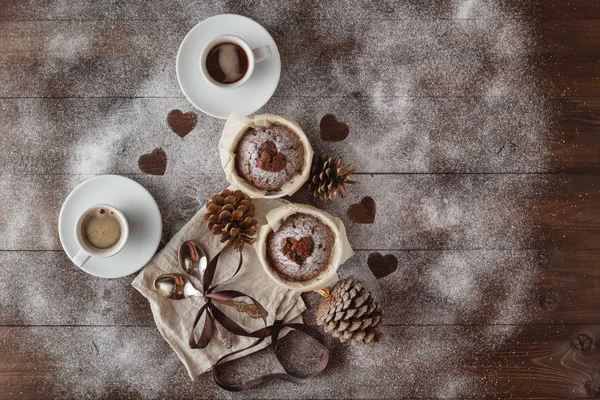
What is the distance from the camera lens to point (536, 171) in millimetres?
1433

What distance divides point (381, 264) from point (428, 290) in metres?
0.15

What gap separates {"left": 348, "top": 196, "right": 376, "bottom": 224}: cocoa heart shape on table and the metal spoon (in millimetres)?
361

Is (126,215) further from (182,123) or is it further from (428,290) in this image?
(428,290)

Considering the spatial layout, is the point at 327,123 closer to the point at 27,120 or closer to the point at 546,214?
the point at 546,214

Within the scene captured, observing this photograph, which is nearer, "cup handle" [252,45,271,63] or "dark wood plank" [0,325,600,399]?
"cup handle" [252,45,271,63]

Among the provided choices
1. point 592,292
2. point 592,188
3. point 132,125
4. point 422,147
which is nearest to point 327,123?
point 422,147

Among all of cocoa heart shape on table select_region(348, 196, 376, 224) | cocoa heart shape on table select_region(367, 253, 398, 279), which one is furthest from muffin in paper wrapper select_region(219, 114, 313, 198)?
cocoa heart shape on table select_region(367, 253, 398, 279)

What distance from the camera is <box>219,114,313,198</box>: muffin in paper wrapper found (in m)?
1.23

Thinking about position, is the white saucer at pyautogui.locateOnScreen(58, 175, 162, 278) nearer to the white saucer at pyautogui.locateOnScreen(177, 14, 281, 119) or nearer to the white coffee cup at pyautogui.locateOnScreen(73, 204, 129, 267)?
the white coffee cup at pyautogui.locateOnScreen(73, 204, 129, 267)

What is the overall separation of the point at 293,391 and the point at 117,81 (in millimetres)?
964

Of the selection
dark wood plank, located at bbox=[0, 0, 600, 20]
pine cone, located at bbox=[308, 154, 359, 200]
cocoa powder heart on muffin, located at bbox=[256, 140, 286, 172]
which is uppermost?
dark wood plank, located at bbox=[0, 0, 600, 20]

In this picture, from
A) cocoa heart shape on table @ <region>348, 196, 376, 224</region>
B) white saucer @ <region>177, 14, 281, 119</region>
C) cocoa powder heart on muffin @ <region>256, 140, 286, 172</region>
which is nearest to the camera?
cocoa powder heart on muffin @ <region>256, 140, 286, 172</region>

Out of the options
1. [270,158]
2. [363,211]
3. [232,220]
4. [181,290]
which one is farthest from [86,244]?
[363,211]

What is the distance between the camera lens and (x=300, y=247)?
3.97ft
